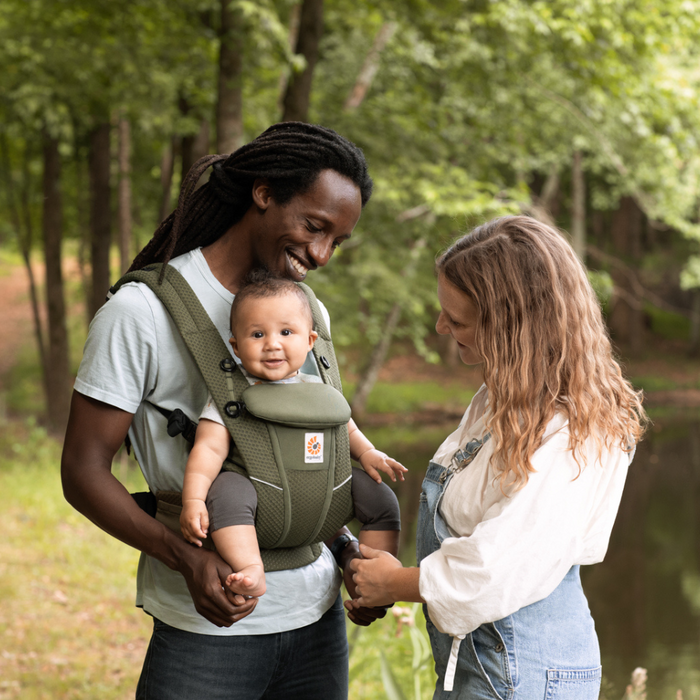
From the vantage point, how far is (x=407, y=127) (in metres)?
8.34

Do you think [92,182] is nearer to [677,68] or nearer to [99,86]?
[99,86]

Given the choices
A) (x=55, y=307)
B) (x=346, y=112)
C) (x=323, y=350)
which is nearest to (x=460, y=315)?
(x=323, y=350)

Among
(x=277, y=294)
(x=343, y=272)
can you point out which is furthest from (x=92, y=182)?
(x=277, y=294)

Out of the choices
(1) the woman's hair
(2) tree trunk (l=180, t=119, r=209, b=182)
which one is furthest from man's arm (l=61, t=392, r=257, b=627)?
(2) tree trunk (l=180, t=119, r=209, b=182)

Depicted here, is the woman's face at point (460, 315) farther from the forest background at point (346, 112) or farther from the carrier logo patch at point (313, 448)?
the forest background at point (346, 112)

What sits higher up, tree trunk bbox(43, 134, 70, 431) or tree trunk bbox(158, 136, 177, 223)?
tree trunk bbox(158, 136, 177, 223)

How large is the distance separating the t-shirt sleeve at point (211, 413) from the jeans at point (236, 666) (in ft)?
1.51

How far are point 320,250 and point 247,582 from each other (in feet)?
2.45

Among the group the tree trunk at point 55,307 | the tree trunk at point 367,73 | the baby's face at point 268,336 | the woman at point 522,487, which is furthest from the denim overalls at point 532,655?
the tree trunk at point 55,307

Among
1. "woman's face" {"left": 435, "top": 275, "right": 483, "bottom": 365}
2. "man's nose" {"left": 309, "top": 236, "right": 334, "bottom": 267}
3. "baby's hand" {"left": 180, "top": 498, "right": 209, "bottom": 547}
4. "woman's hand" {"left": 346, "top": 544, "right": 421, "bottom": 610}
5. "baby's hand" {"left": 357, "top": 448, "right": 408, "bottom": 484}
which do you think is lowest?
"woman's hand" {"left": 346, "top": 544, "right": 421, "bottom": 610}

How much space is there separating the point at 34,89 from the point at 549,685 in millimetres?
7355

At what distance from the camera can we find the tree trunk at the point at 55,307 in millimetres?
10258

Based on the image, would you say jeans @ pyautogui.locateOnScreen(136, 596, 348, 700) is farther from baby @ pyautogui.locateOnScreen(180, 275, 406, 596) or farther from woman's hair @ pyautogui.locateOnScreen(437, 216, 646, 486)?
woman's hair @ pyautogui.locateOnScreen(437, 216, 646, 486)

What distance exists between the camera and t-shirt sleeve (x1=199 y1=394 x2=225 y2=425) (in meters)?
1.53
